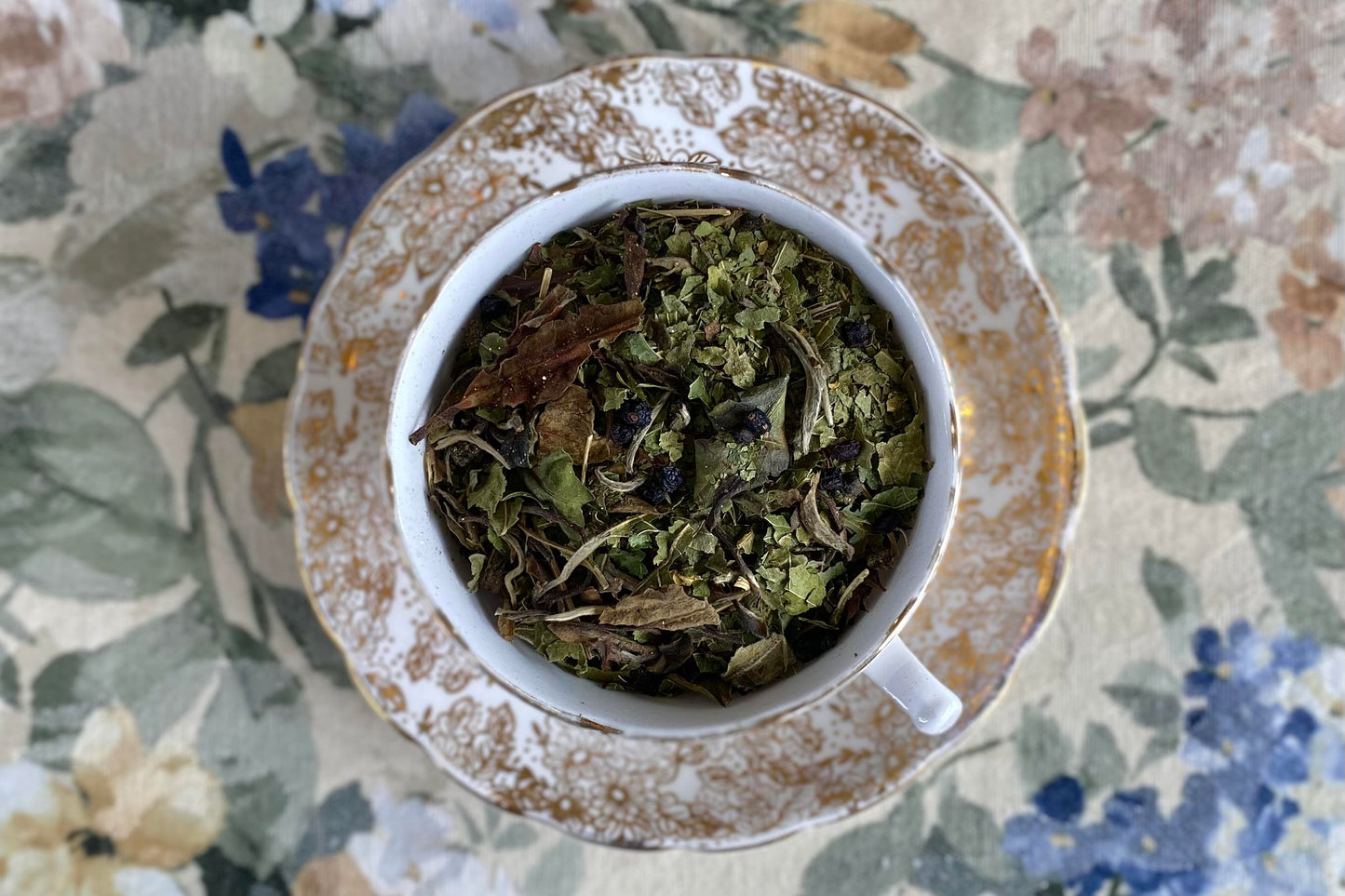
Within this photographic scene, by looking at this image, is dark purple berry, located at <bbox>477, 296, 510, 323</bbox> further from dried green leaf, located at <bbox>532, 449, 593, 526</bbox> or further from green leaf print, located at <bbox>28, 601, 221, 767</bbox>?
green leaf print, located at <bbox>28, 601, 221, 767</bbox>

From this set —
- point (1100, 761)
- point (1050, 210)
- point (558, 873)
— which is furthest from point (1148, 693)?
point (558, 873)

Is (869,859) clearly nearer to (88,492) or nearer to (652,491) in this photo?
(652,491)

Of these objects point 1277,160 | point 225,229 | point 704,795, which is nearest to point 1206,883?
point 704,795

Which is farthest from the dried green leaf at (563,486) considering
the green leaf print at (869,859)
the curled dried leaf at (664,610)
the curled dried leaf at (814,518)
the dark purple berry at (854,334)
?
the green leaf print at (869,859)

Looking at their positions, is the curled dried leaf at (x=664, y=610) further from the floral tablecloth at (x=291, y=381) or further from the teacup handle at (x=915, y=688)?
the floral tablecloth at (x=291, y=381)

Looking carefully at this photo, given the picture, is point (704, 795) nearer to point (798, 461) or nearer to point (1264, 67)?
point (798, 461)

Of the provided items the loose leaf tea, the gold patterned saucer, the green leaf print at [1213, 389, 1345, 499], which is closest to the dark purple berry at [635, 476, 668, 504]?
the loose leaf tea
